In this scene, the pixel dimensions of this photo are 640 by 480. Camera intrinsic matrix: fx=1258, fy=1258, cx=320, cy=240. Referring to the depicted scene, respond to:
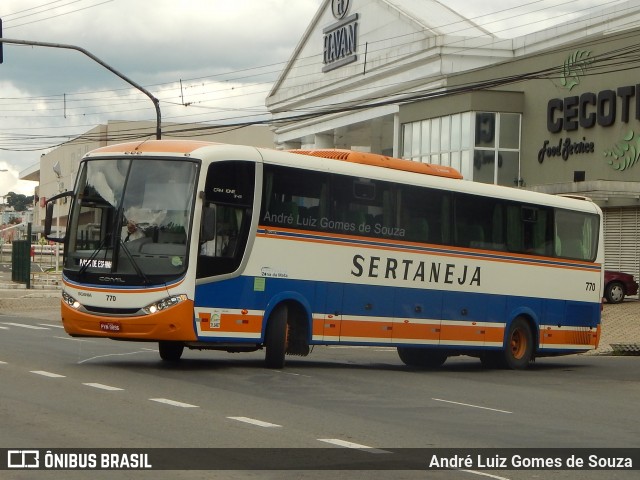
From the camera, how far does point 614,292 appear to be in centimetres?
4334

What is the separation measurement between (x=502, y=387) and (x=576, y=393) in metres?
1.14

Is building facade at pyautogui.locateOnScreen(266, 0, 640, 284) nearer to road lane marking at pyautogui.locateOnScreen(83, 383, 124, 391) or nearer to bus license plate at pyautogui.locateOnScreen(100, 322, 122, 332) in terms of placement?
bus license plate at pyautogui.locateOnScreen(100, 322, 122, 332)

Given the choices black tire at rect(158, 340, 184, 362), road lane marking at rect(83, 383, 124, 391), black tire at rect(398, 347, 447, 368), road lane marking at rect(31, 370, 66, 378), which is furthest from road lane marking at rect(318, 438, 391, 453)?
black tire at rect(398, 347, 447, 368)

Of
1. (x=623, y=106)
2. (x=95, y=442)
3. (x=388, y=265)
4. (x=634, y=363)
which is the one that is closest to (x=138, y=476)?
(x=95, y=442)

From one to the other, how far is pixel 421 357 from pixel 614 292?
2081 cm

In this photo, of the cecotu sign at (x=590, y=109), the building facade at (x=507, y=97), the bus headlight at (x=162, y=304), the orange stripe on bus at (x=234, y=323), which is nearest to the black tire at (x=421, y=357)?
the orange stripe on bus at (x=234, y=323)

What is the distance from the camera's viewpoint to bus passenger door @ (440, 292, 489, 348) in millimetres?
22578

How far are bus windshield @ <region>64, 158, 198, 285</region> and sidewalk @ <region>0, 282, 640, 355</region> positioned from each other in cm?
1455

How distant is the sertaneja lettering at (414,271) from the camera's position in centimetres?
2094

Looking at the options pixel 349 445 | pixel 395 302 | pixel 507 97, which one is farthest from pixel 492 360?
pixel 507 97

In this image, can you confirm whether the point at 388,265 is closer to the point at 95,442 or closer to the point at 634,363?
the point at 634,363

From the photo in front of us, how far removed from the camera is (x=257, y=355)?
80.2 feet

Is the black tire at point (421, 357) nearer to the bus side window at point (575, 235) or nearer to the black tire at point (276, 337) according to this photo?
the bus side window at point (575, 235)

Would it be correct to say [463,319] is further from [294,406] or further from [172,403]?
[172,403]
